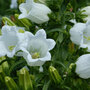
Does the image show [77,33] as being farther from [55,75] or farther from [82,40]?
[55,75]

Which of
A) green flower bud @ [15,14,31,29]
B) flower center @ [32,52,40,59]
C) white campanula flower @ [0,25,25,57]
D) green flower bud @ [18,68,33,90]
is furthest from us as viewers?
green flower bud @ [15,14,31,29]

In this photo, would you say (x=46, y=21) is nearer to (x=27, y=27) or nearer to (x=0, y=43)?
(x=27, y=27)

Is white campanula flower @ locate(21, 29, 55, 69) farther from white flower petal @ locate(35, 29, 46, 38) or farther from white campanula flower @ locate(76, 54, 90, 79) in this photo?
white campanula flower @ locate(76, 54, 90, 79)

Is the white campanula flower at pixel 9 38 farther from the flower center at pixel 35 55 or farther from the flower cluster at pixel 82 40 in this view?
the flower cluster at pixel 82 40

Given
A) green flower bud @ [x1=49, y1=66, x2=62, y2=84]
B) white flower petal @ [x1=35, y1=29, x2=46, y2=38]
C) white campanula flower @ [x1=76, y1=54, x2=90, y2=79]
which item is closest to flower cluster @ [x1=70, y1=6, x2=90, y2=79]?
white campanula flower @ [x1=76, y1=54, x2=90, y2=79]

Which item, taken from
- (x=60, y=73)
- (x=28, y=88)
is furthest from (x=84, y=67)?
(x=28, y=88)

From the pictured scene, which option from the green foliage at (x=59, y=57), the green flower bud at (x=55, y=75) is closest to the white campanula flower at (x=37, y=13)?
the green foliage at (x=59, y=57)
